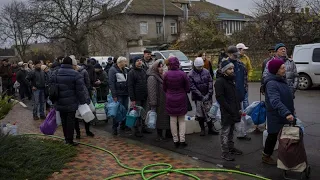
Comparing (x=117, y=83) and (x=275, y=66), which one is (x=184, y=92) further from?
(x=275, y=66)

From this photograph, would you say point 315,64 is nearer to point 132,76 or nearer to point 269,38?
point 132,76

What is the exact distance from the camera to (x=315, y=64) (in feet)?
45.0

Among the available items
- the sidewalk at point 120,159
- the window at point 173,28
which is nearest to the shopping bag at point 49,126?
the sidewalk at point 120,159

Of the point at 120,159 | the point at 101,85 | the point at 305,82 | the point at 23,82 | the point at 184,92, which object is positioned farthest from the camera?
the point at 23,82

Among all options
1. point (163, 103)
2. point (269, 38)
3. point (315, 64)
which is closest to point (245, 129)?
point (163, 103)

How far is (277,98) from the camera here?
5035 millimetres

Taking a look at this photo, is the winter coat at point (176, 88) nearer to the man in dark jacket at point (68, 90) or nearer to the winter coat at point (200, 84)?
the winter coat at point (200, 84)

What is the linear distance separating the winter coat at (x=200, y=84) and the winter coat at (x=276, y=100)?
218cm

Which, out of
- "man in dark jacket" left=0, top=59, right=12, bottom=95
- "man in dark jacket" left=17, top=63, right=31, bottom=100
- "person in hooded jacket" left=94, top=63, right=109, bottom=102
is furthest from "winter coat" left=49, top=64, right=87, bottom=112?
"man in dark jacket" left=0, top=59, right=12, bottom=95

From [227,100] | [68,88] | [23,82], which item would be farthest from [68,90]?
[23,82]

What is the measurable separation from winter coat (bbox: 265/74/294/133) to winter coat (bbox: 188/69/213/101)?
2177 mm

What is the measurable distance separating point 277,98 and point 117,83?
415 centimetres

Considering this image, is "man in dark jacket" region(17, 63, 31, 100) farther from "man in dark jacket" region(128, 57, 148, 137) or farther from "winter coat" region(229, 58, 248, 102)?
"winter coat" region(229, 58, 248, 102)

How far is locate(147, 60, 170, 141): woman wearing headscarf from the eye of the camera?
7.31m
